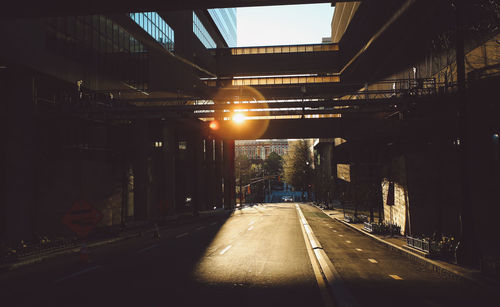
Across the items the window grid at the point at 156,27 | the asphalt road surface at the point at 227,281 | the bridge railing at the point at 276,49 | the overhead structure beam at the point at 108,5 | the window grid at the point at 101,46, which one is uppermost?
the bridge railing at the point at 276,49

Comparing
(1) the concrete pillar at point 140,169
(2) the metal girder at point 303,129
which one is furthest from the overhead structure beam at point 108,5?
(1) the concrete pillar at point 140,169

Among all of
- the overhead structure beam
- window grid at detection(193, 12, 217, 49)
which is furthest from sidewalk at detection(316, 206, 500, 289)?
window grid at detection(193, 12, 217, 49)

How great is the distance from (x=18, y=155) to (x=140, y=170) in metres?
16.2

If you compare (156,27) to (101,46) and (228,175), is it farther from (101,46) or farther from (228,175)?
(228,175)

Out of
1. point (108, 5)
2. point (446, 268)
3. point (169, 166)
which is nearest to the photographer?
point (108, 5)

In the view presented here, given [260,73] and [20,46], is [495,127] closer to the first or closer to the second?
[20,46]

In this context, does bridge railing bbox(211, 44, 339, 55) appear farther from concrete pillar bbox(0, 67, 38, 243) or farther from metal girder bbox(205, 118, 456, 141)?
concrete pillar bbox(0, 67, 38, 243)

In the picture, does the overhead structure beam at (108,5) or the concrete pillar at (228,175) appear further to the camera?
the concrete pillar at (228,175)

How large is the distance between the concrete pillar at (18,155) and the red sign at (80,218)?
8146mm

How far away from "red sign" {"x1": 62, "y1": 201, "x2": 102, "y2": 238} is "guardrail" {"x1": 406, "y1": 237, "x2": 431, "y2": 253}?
13.3 metres

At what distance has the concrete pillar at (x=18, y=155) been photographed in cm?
1662

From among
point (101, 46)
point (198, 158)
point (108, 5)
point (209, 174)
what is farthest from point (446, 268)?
point (209, 174)

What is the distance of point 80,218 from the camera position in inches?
457

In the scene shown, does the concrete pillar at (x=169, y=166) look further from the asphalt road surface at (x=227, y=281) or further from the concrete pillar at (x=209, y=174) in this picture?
the asphalt road surface at (x=227, y=281)
